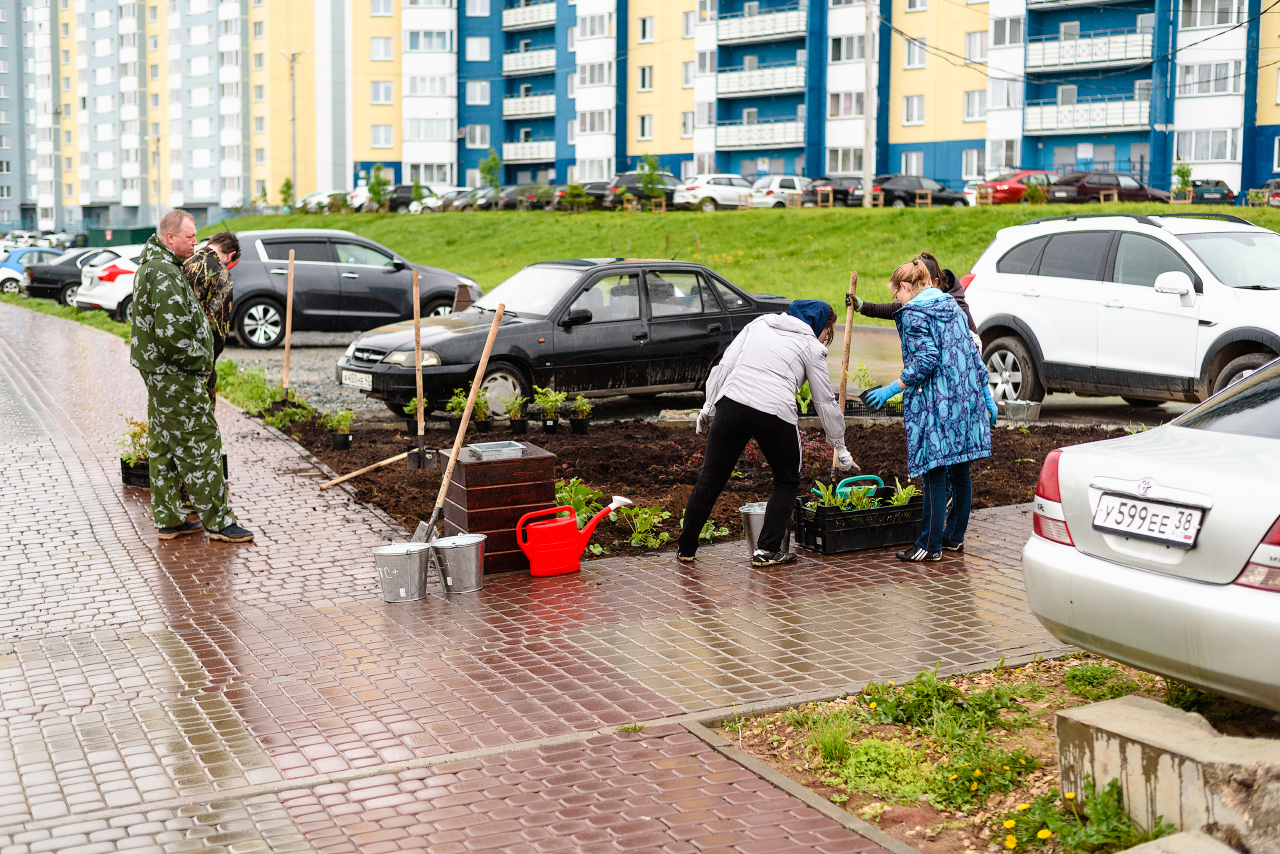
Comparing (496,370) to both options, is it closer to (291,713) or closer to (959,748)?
(291,713)

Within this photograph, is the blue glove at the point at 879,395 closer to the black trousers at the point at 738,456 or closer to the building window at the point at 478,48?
the black trousers at the point at 738,456

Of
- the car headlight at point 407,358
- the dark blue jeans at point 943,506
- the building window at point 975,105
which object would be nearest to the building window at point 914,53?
the building window at point 975,105

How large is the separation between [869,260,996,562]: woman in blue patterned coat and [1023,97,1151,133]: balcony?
50690mm

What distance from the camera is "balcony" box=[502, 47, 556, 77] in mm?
79250

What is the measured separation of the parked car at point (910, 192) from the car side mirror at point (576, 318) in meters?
37.7

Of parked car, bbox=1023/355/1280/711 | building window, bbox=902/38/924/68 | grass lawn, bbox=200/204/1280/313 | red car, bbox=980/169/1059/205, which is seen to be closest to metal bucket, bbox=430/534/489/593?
parked car, bbox=1023/355/1280/711

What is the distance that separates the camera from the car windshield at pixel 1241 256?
1225 cm

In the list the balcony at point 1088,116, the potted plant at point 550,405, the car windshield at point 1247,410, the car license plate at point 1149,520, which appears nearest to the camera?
the car license plate at point 1149,520

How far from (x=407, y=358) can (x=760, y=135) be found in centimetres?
A: 5564

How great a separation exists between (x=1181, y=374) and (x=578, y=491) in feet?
21.7

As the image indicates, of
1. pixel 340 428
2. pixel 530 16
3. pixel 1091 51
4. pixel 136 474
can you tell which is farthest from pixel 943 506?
pixel 530 16

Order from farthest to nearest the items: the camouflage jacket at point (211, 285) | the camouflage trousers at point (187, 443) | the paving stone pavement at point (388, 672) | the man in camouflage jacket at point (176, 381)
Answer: the camouflage jacket at point (211, 285) < the camouflage trousers at point (187, 443) < the man in camouflage jacket at point (176, 381) < the paving stone pavement at point (388, 672)

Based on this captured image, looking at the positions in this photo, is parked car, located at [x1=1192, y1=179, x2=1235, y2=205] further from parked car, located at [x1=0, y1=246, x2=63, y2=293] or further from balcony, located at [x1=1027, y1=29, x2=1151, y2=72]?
parked car, located at [x1=0, y1=246, x2=63, y2=293]

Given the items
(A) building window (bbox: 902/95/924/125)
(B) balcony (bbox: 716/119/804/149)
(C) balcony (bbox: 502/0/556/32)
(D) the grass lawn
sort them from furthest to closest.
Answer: (C) balcony (bbox: 502/0/556/32) → (B) balcony (bbox: 716/119/804/149) → (A) building window (bbox: 902/95/924/125) → (D) the grass lawn
